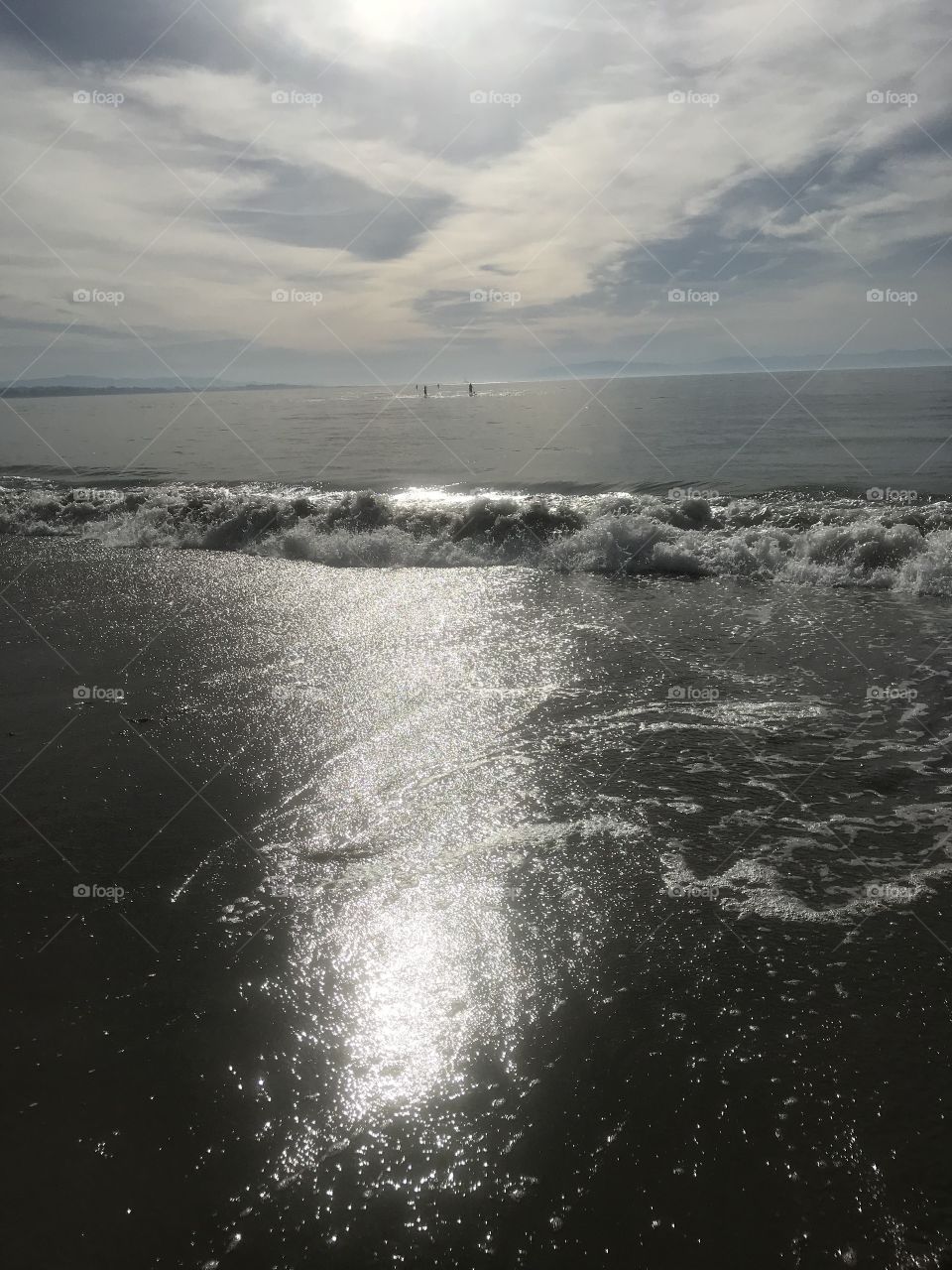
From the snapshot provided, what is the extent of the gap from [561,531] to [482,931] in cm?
1020

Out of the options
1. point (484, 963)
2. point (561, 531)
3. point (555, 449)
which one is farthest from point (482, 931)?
point (555, 449)

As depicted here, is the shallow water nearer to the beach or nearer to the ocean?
the ocean

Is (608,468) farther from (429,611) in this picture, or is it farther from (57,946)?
(57,946)

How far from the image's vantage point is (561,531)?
43.9 feet

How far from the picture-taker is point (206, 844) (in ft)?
15.2

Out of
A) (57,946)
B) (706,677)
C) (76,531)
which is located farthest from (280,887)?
(76,531)

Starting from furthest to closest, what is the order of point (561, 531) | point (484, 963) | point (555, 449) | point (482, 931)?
point (555, 449) → point (561, 531) → point (482, 931) → point (484, 963)

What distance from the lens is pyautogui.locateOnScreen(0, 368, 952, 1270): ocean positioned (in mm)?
2580

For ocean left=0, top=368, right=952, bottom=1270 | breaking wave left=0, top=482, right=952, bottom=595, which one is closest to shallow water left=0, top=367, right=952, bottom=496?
breaking wave left=0, top=482, right=952, bottom=595

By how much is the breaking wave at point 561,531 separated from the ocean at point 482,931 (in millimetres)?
1335

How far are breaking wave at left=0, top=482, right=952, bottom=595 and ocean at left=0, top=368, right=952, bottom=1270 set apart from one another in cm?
133

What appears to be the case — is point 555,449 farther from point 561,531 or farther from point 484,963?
point 484,963

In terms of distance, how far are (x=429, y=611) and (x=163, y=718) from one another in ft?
12.7

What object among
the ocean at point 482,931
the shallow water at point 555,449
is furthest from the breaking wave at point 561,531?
the shallow water at point 555,449
